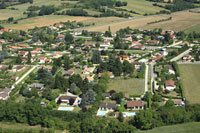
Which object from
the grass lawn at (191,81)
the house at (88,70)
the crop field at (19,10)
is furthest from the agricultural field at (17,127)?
the crop field at (19,10)

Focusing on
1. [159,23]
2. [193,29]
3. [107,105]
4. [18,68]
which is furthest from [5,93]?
[159,23]

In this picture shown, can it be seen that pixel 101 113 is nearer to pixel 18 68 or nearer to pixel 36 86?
pixel 36 86

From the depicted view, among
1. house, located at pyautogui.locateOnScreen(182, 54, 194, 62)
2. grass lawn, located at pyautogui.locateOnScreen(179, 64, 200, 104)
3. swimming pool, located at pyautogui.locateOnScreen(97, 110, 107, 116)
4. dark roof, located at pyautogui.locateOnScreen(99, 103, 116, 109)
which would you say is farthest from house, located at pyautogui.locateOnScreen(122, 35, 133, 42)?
swimming pool, located at pyautogui.locateOnScreen(97, 110, 107, 116)

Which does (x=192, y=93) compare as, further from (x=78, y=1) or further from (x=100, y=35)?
(x=78, y=1)

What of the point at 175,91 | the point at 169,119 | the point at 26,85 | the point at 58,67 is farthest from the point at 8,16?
the point at 169,119

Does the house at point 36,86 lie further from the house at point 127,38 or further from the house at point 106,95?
the house at point 127,38

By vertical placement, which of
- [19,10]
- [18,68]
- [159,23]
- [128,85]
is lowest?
[18,68]

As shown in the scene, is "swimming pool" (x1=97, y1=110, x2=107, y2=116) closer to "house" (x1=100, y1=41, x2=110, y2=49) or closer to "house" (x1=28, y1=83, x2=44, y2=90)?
"house" (x1=28, y1=83, x2=44, y2=90)
